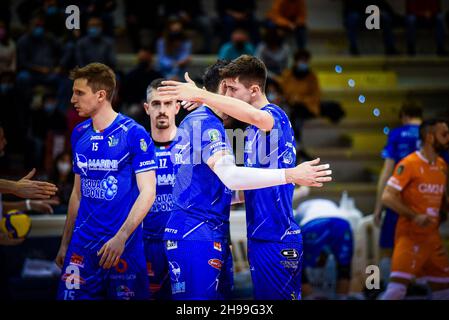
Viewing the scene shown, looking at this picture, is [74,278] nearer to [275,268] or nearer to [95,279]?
[95,279]

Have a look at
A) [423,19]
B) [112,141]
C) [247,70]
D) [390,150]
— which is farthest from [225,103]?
[423,19]

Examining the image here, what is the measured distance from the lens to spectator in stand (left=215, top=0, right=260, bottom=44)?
13.1 metres

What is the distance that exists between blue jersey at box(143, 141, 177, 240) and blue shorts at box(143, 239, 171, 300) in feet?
0.27

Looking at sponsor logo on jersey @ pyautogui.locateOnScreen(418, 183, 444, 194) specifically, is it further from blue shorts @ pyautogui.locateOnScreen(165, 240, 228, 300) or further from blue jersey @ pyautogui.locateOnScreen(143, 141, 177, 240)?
blue shorts @ pyautogui.locateOnScreen(165, 240, 228, 300)

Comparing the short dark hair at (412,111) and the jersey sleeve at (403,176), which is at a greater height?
the short dark hair at (412,111)

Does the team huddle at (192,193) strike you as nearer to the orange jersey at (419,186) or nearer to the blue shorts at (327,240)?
the orange jersey at (419,186)

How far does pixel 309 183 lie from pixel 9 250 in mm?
4533

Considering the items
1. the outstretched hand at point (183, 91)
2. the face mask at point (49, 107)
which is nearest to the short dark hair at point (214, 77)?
the outstretched hand at point (183, 91)

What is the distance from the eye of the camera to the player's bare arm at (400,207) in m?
8.06

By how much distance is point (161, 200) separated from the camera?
6.70 m

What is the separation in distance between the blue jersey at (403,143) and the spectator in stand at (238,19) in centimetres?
425

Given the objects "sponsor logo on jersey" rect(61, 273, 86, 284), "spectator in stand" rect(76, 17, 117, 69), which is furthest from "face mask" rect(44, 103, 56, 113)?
"sponsor logo on jersey" rect(61, 273, 86, 284)

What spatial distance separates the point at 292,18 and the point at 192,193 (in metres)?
8.23
